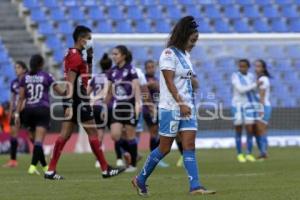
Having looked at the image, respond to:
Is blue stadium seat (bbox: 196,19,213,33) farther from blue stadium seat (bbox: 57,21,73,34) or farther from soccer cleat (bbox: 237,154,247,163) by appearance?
soccer cleat (bbox: 237,154,247,163)

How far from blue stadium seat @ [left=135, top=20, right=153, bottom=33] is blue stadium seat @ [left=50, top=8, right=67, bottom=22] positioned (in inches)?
97.2

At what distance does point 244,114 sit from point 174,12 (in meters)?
10.4

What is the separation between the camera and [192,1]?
98.8 ft

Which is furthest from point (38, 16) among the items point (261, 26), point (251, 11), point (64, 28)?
point (261, 26)

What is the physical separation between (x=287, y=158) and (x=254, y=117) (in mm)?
1604

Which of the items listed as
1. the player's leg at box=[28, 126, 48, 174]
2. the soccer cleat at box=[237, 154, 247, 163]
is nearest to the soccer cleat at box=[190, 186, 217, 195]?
the player's leg at box=[28, 126, 48, 174]

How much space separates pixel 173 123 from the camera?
10125 millimetres

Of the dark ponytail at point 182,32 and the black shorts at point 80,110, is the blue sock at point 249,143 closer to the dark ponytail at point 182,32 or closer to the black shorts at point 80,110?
the black shorts at point 80,110

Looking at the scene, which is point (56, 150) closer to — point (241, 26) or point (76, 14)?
point (76, 14)

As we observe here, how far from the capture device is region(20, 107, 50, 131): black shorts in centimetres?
1547

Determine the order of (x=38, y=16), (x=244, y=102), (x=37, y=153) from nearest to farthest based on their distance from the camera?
(x=37, y=153), (x=244, y=102), (x=38, y=16)

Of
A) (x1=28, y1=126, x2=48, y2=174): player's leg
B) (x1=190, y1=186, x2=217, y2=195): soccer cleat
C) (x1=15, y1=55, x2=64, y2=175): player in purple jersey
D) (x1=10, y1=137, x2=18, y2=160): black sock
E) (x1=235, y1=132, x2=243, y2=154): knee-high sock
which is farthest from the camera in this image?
(x1=235, y1=132, x2=243, y2=154): knee-high sock

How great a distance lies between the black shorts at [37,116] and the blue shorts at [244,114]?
18.4ft

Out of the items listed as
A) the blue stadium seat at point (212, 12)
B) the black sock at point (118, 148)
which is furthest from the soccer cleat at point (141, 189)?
the blue stadium seat at point (212, 12)
